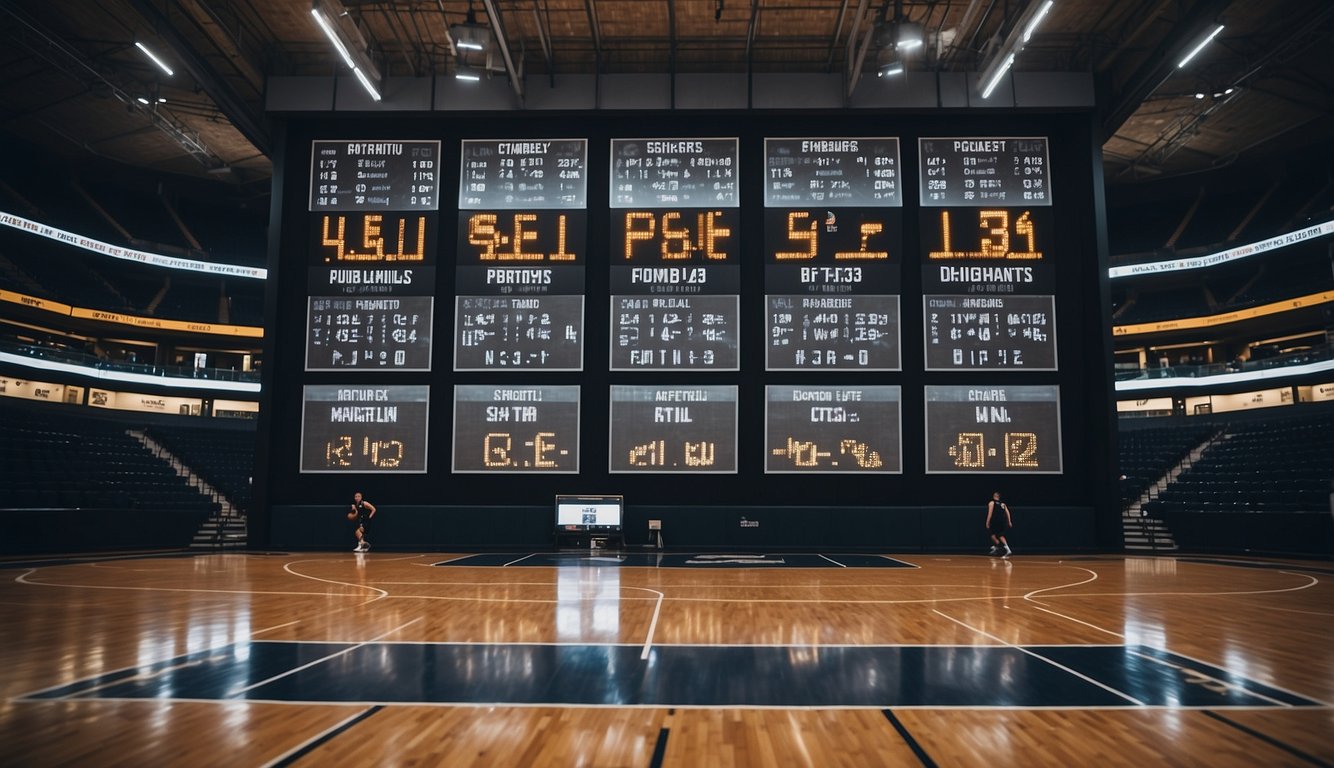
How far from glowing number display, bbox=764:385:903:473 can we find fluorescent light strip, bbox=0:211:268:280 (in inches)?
664

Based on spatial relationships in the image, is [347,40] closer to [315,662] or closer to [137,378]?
[315,662]

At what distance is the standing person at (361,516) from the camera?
13344 millimetres

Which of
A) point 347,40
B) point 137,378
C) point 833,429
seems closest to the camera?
point 347,40

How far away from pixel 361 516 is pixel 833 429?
857cm

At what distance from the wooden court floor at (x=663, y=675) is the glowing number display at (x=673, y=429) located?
16.9 feet

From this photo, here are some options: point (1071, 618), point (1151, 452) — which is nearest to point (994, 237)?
point (1071, 618)

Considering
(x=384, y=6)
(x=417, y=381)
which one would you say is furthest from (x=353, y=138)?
(x=417, y=381)

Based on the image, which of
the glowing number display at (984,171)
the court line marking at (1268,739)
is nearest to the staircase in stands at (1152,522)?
the glowing number display at (984,171)

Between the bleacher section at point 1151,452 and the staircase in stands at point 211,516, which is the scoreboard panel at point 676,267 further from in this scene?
the bleacher section at point 1151,452

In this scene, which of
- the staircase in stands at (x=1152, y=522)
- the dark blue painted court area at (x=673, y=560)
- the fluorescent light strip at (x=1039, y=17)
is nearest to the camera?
the fluorescent light strip at (x=1039, y=17)

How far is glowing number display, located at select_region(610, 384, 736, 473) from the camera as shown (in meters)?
13.6

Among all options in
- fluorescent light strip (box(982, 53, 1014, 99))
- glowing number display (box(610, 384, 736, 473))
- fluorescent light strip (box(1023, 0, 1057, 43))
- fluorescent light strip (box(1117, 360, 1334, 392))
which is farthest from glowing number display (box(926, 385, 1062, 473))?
fluorescent light strip (box(1117, 360, 1334, 392))

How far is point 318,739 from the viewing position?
128 inches

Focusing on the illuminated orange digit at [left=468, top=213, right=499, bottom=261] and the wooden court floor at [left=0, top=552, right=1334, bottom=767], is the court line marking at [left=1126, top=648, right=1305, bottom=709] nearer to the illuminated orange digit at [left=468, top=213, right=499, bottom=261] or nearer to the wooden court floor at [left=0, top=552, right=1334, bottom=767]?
the wooden court floor at [left=0, top=552, right=1334, bottom=767]
